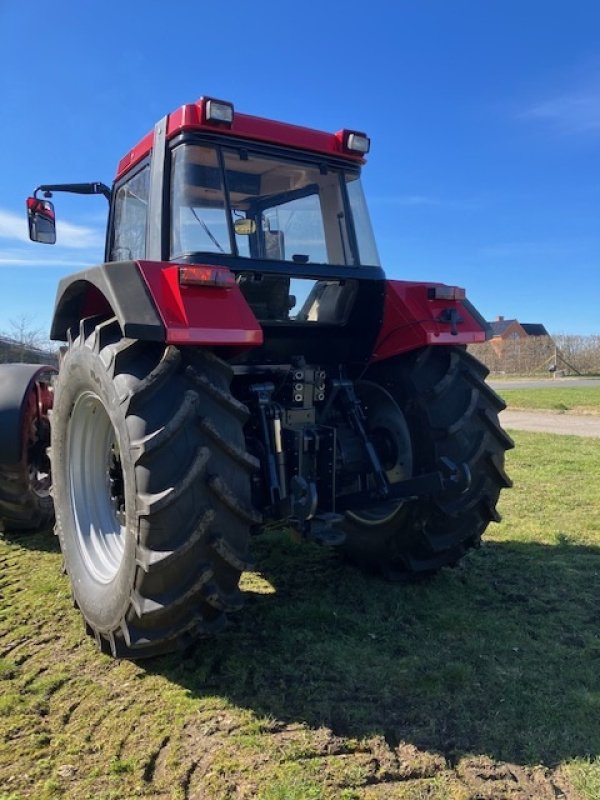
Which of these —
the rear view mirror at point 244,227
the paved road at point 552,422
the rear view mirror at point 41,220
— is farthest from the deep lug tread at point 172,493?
the paved road at point 552,422

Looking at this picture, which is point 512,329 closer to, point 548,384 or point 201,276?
point 548,384

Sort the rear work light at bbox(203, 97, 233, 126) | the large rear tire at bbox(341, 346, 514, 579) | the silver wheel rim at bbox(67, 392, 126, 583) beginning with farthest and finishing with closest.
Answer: the large rear tire at bbox(341, 346, 514, 579) < the silver wheel rim at bbox(67, 392, 126, 583) < the rear work light at bbox(203, 97, 233, 126)

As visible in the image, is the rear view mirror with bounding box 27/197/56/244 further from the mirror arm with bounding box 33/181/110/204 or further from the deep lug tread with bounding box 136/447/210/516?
the deep lug tread with bounding box 136/447/210/516

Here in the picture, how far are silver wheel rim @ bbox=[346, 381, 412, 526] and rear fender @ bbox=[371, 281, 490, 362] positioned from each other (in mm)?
251

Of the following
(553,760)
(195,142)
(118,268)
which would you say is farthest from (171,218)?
(553,760)

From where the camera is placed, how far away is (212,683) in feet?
9.18

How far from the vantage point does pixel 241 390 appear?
3.54 meters

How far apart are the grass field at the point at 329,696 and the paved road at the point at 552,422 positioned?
26.2 ft

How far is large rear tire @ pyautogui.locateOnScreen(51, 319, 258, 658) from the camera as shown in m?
2.57

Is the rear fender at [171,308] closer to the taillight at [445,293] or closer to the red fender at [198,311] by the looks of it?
the red fender at [198,311]

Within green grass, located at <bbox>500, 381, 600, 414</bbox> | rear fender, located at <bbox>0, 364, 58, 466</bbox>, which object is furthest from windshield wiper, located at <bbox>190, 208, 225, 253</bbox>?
green grass, located at <bbox>500, 381, 600, 414</bbox>

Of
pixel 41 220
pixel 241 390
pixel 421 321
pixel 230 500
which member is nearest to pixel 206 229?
pixel 241 390

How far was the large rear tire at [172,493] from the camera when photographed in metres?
2.57

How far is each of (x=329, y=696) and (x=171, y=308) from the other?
1.66 metres
